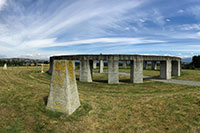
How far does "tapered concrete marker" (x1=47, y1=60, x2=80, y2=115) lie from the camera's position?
29.0 ft

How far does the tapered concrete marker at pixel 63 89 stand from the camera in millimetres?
8836

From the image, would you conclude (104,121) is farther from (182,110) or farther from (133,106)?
(182,110)

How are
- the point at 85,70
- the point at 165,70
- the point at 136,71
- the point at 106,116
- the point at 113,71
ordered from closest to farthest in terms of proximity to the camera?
the point at 106,116
the point at 113,71
the point at 136,71
the point at 85,70
the point at 165,70

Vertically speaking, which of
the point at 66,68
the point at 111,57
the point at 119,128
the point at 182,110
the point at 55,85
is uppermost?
the point at 111,57

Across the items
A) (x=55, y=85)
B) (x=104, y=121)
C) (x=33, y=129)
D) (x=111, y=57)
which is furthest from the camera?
(x=111, y=57)

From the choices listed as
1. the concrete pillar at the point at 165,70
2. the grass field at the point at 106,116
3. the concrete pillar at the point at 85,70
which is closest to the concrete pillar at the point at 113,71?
the concrete pillar at the point at 85,70

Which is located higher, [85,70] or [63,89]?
[85,70]

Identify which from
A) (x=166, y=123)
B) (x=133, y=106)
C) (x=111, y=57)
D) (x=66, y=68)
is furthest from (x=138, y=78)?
(x=66, y=68)

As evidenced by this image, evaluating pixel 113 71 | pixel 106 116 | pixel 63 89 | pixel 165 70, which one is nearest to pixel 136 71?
pixel 113 71

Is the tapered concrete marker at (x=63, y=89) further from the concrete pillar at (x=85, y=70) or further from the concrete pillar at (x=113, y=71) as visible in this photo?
the concrete pillar at (x=85, y=70)

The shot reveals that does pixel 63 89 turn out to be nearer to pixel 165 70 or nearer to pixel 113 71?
pixel 113 71

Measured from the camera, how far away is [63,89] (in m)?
8.88

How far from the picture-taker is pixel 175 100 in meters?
11.1

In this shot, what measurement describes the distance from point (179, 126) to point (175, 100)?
156 inches
